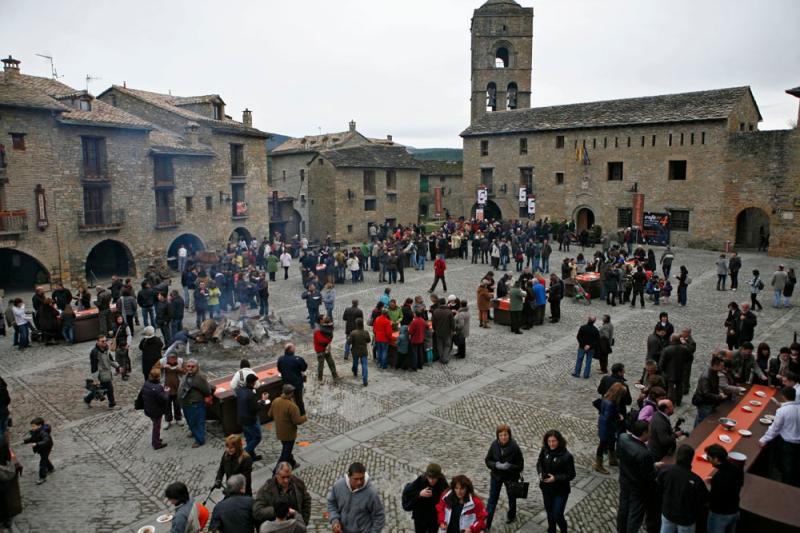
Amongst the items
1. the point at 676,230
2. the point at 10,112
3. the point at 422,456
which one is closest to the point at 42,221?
the point at 10,112

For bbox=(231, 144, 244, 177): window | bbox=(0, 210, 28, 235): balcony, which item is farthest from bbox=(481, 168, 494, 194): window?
bbox=(0, 210, 28, 235): balcony

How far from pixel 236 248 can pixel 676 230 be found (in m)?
25.1

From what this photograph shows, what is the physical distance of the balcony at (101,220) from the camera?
2428 cm

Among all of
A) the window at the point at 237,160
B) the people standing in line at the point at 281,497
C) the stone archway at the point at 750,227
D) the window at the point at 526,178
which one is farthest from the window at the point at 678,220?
the people standing in line at the point at 281,497

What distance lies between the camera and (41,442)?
8.32 metres

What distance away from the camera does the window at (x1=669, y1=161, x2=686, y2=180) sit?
33250 mm

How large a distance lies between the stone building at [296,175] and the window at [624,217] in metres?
19.5

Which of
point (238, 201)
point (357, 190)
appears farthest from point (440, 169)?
point (238, 201)

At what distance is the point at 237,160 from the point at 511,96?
79.6ft

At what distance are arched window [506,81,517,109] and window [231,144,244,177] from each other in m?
23.5

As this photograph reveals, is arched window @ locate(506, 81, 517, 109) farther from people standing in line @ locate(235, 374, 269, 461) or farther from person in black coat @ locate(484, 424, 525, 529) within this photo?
person in black coat @ locate(484, 424, 525, 529)

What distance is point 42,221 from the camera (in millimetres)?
22766

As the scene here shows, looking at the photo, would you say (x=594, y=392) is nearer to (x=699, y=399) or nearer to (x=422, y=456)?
(x=699, y=399)

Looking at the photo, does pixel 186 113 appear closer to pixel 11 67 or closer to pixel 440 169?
pixel 11 67
